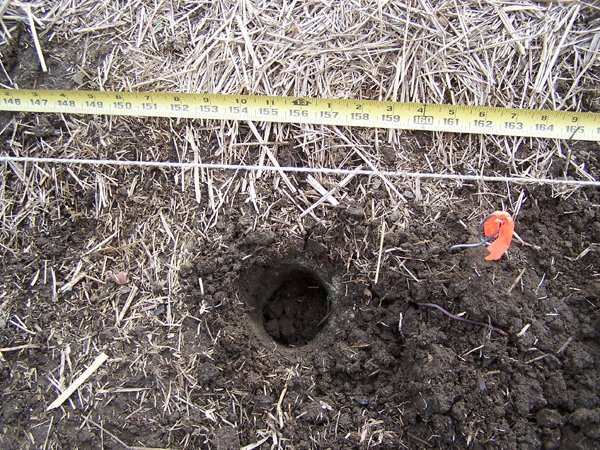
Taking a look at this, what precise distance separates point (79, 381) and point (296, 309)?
1378mm

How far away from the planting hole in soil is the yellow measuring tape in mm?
1009

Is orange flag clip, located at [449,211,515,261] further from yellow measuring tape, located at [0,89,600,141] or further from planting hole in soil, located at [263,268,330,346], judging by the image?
planting hole in soil, located at [263,268,330,346]

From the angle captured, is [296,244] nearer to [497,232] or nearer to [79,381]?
[497,232]

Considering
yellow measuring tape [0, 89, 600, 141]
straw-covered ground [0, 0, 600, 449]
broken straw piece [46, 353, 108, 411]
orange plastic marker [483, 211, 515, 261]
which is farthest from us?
yellow measuring tape [0, 89, 600, 141]

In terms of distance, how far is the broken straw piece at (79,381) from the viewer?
2523mm

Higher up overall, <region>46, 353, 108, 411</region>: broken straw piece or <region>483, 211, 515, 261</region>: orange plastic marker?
<region>483, 211, 515, 261</region>: orange plastic marker

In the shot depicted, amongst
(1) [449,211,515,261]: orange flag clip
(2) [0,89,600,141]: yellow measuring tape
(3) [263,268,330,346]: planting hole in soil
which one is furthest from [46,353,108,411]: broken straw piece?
(1) [449,211,515,261]: orange flag clip

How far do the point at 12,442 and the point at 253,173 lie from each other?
2.08 m

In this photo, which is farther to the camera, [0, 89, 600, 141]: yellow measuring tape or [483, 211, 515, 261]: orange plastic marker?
[0, 89, 600, 141]: yellow measuring tape

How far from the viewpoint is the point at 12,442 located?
8.17ft

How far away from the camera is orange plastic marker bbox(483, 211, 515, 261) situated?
2189 mm

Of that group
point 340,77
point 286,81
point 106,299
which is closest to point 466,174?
point 340,77

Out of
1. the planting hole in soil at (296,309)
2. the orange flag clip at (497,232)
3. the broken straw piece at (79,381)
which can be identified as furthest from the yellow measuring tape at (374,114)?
the broken straw piece at (79,381)

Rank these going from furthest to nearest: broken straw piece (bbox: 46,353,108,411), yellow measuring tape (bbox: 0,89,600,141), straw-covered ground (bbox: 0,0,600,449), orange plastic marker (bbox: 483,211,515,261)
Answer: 1. yellow measuring tape (bbox: 0,89,600,141)
2. broken straw piece (bbox: 46,353,108,411)
3. straw-covered ground (bbox: 0,0,600,449)
4. orange plastic marker (bbox: 483,211,515,261)
